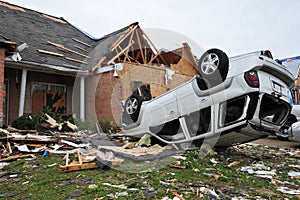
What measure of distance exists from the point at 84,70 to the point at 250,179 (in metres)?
10.4

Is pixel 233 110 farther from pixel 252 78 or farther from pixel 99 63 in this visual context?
pixel 99 63

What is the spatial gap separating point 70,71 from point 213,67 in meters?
8.78

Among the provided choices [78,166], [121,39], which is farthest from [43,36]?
[78,166]

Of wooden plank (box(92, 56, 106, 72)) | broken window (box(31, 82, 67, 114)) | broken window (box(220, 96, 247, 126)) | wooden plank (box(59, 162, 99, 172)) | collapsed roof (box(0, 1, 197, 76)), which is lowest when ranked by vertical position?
wooden plank (box(59, 162, 99, 172))

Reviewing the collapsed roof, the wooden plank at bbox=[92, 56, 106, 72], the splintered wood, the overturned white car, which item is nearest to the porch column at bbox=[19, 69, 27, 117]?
the collapsed roof

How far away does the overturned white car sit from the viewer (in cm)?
480

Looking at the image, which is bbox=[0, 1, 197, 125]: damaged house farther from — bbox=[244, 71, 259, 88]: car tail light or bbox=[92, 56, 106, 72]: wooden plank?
bbox=[244, 71, 259, 88]: car tail light

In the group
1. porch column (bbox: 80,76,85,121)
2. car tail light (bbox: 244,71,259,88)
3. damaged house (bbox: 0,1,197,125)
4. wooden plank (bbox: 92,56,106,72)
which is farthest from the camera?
porch column (bbox: 80,76,85,121)

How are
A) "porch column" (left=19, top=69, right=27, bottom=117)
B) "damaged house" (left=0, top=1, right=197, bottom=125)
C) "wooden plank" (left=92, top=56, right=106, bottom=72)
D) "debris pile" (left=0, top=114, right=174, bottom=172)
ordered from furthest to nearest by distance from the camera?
"wooden plank" (left=92, top=56, right=106, bottom=72), "damaged house" (left=0, top=1, right=197, bottom=125), "porch column" (left=19, top=69, right=27, bottom=117), "debris pile" (left=0, top=114, right=174, bottom=172)

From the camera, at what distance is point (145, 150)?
5.87m

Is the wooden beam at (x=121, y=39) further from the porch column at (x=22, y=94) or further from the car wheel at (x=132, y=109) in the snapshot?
the car wheel at (x=132, y=109)

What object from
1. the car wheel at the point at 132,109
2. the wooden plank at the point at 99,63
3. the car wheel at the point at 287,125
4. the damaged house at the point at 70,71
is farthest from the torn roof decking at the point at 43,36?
the car wheel at the point at 287,125

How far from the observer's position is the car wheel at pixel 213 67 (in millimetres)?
4918

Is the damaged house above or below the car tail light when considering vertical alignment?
above
